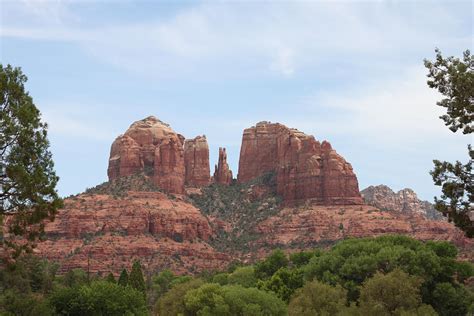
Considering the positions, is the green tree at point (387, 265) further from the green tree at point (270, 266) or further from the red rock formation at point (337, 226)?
the red rock formation at point (337, 226)

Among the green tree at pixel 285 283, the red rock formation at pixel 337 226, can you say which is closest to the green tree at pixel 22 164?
the green tree at pixel 285 283

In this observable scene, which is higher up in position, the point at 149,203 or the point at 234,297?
the point at 149,203

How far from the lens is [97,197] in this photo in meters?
177

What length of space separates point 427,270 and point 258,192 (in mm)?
129068

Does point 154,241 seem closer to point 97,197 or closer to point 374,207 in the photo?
point 97,197

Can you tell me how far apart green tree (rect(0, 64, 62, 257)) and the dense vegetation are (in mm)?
21216

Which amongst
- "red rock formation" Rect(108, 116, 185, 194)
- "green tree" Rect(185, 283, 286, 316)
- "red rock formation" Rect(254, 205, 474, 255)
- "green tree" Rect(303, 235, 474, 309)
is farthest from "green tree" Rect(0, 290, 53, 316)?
"red rock formation" Rect(108, 116, 185, 194)

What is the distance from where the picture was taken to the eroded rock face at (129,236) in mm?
155325

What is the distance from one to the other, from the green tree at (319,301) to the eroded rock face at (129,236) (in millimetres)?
89525

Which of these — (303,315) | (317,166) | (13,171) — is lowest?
(303,315)

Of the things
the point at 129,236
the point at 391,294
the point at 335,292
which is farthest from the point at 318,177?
the point at 391,294

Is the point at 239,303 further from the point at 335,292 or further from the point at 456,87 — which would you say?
the point at 456,87

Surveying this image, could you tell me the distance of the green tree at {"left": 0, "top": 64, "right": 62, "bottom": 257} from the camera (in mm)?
35656

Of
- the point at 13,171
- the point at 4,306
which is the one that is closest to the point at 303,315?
the point at 4,306
